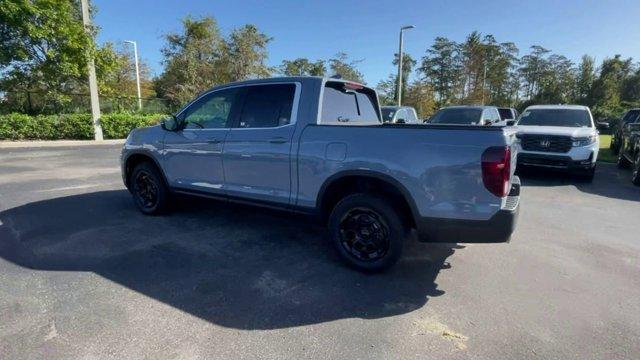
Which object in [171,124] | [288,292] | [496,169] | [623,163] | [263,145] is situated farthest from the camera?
[623,163]

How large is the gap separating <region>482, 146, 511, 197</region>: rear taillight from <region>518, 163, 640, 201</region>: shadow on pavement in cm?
598

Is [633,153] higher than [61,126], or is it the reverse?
[61,126]

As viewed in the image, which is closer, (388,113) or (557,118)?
(557,118)

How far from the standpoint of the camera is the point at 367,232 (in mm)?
3689

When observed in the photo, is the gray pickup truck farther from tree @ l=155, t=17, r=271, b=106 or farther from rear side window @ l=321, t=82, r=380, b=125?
tree @ l=155, t=17, r=271, b=106

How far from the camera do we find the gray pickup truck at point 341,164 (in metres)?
3.07

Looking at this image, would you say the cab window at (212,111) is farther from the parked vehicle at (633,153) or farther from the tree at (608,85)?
the tree at (608,85)

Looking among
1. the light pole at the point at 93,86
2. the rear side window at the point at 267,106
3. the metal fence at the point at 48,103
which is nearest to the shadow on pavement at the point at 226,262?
the rear side window at the point at 267,106

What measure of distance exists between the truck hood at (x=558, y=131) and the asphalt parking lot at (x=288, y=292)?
3.23 m

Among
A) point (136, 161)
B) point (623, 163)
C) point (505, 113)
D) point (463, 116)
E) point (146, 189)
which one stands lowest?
point (146, 189)

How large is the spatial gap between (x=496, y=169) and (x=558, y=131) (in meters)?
6.95

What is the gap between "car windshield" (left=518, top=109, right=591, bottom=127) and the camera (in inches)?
372

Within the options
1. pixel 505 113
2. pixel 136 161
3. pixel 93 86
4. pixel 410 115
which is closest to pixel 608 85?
pixel 505 113

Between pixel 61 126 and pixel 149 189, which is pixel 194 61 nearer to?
pixel 61 126
